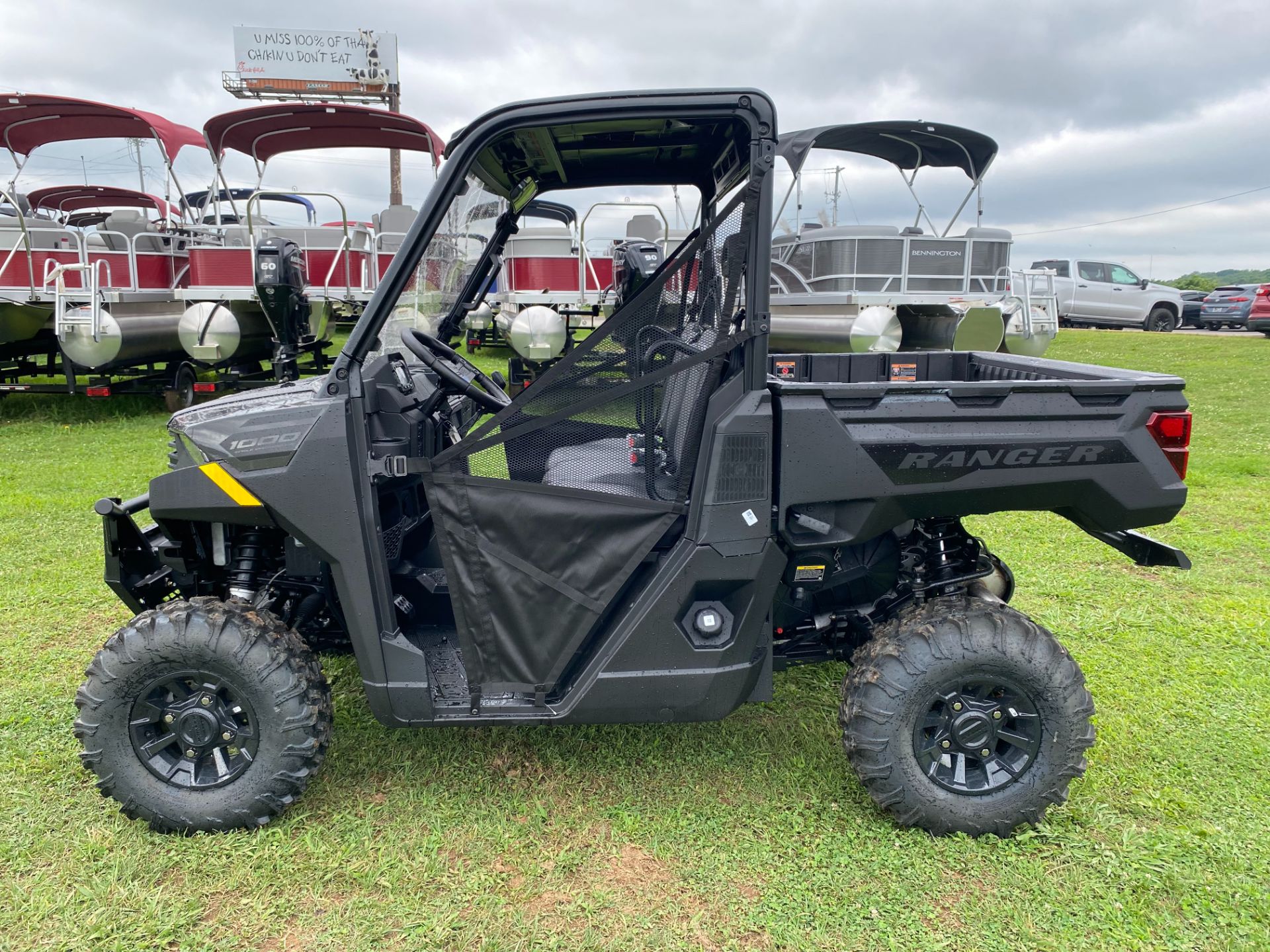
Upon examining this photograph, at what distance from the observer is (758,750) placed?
10.3ft

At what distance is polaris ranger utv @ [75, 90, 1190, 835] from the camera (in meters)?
2.44

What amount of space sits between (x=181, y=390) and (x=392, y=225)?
3284 mm

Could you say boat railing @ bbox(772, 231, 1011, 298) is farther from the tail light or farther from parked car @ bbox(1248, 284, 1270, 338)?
parked car @ bbox(1248, 284, 1270, 338)

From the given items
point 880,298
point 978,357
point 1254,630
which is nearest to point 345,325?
point 880,298

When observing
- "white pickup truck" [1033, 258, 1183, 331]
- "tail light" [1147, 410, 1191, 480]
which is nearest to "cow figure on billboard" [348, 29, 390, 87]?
"white pickup truck" [1033, 258, 1183, 331]

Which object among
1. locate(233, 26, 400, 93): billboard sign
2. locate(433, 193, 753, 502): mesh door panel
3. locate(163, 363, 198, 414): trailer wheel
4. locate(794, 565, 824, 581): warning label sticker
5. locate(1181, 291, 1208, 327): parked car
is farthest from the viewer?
locate(233, 26, 400, 93): billboard sign

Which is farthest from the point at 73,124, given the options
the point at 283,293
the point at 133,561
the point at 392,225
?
the point at 133,561

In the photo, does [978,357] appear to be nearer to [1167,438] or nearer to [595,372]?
[1167,438]

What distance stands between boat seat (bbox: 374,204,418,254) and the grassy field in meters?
7.32

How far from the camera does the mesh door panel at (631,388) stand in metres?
2.42

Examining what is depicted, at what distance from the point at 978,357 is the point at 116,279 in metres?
9.72

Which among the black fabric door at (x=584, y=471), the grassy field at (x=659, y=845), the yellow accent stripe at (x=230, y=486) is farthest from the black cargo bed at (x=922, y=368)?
the yellow accent stripe at (x=230, y=486)

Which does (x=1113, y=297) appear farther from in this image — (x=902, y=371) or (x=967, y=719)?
(x=967, y=719)

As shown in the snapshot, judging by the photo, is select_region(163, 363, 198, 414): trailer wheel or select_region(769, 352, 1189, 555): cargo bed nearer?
select_region(769, 352, 1189, 555): cargo bed
